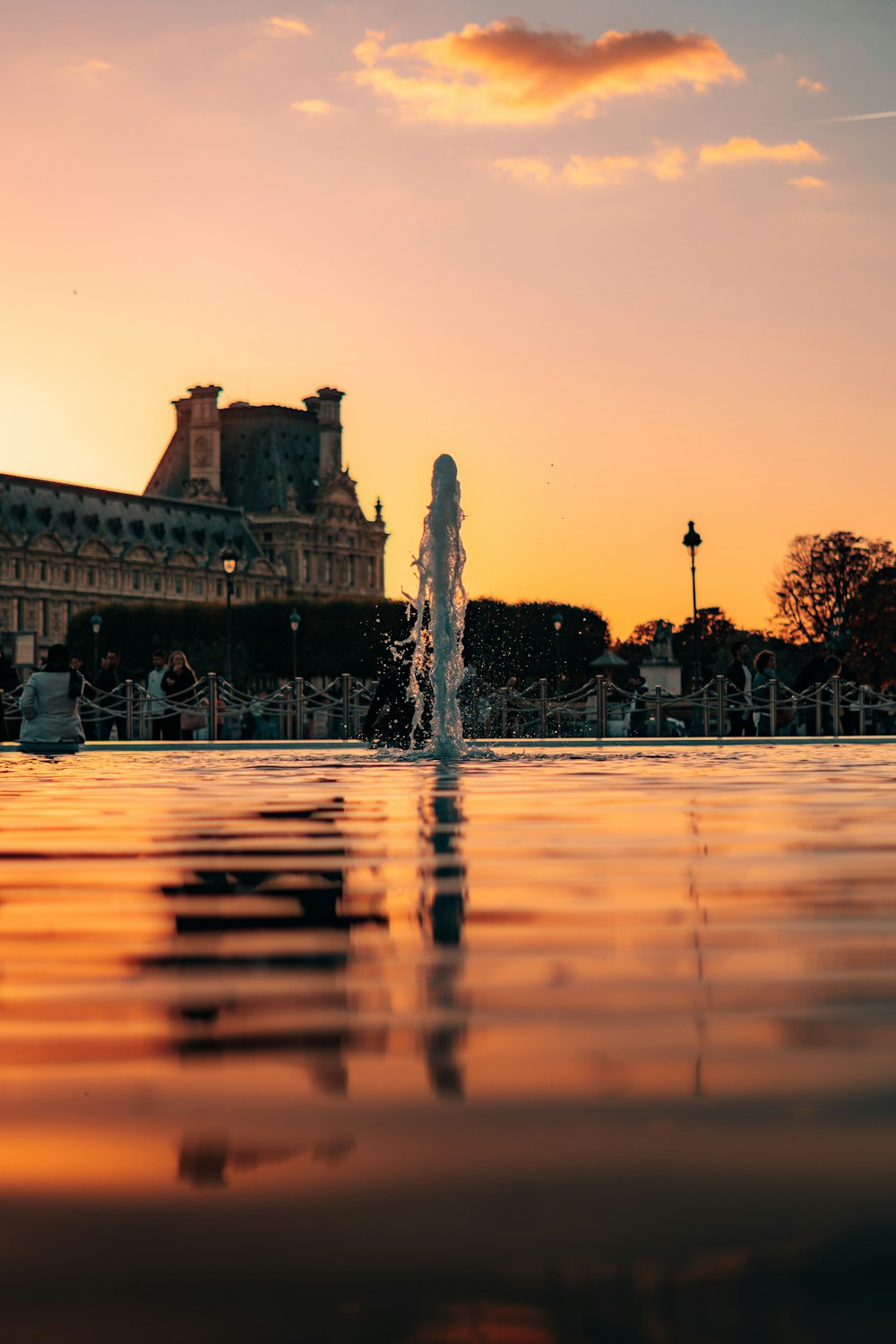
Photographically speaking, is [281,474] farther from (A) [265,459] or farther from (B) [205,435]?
(B) [205,435]

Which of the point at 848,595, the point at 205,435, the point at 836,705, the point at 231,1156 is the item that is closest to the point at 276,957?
the point at 231,1156

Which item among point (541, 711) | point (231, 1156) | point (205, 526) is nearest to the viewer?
point (231, 1156)

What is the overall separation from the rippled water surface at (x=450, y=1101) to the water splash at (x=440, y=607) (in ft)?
60.8

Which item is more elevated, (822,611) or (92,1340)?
(822,611)

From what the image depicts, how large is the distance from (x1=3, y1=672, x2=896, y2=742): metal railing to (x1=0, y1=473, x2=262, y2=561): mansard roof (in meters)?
91.0

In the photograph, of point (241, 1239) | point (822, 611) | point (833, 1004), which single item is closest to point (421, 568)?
point (833, 1004)

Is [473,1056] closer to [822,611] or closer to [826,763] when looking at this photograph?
[826,763]

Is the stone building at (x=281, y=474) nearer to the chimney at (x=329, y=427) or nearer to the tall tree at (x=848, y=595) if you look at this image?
the chimney at (x=329, y=427)

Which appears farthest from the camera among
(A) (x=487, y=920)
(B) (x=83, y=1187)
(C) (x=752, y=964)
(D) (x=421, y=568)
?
(D) (x=421, y=568)

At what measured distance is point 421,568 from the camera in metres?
27.3

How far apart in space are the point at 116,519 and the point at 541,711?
371 feet

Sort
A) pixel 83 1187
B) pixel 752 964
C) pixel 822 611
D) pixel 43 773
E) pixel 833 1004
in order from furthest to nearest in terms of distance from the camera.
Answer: pixel 822 611 → pixel 43 773 → pixel 752 964 → pixel 833 1004 → pixel 83 1187

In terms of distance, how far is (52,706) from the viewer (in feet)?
75.5

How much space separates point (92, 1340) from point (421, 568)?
25.2m
